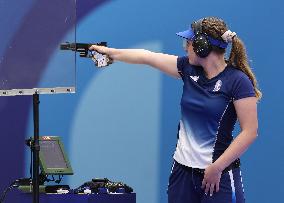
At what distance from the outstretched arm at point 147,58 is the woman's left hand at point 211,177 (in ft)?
2.31

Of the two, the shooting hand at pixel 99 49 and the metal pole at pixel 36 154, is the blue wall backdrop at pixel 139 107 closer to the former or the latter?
the shooting hand at pixel 99 49

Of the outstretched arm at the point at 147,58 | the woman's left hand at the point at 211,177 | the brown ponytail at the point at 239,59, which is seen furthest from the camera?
the outstretched arm at the point at 147,58

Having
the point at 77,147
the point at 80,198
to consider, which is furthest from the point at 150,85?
the point at 80,198

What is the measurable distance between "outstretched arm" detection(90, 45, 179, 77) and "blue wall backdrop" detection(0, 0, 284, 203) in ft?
2.86

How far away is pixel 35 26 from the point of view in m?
4.39

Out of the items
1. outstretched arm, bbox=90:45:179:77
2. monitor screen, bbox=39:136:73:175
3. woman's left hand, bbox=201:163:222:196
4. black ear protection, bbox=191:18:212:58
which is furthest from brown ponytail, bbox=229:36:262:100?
monitor screen, bbox=39:136:73:175

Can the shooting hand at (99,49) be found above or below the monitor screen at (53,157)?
above

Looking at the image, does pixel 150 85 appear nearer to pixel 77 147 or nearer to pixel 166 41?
pixel 166 41

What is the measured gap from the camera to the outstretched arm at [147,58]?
442cm

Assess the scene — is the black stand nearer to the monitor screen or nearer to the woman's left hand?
the monitor screen

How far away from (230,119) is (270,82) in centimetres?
142

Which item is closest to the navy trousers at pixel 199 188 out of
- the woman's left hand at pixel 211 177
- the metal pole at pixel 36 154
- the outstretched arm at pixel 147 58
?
the woman's left hand at pixel 211 177

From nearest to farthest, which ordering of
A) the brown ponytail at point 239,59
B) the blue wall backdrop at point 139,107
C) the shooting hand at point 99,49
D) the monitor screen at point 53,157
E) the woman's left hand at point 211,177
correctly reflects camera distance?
the woman's left hand at point 211,177 → the brown ponytail at point 239,59 → the shooting hand at point 99,49 → the monitor screen at point 53,157 → the blue wall backdrop at point 139,107

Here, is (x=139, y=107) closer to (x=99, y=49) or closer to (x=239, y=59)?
(x=99, y=49)
